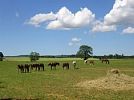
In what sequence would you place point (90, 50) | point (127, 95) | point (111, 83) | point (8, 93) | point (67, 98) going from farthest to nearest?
point (90, 50), point (111, 83), point (8, 93), point (127, 95), point (67, 98)

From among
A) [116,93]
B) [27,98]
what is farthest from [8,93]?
[116,93]

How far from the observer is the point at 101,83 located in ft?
97.4

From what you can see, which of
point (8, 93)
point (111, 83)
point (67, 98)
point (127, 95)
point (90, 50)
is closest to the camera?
point (67, 98)

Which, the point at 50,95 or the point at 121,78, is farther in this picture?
the point at 121,78

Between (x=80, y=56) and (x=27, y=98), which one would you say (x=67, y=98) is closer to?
(x=27, y=98)

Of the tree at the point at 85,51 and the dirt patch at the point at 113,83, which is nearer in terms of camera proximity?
the dirt patch at the point at 113,83

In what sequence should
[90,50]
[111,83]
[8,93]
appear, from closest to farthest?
1. [8,93]
2. [111,83]
3. [90,50]

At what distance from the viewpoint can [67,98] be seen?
71.8 feet

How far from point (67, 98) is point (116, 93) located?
13.4 feet

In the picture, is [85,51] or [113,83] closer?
[113,83]

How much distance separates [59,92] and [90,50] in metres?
152

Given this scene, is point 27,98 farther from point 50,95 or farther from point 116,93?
point 116,93

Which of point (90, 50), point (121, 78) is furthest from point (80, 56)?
point (121, 78)

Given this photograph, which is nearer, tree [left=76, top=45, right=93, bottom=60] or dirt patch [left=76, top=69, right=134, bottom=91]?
dirt patch [left=76, top=69, right=134, bottom=91]
